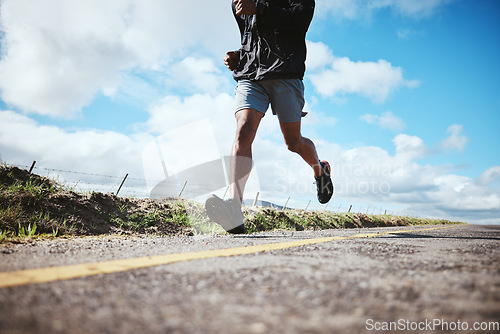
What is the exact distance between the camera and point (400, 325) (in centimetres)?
77

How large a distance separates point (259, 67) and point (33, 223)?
2885 millimetres

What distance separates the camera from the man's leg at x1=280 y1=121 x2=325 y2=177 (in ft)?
12.2

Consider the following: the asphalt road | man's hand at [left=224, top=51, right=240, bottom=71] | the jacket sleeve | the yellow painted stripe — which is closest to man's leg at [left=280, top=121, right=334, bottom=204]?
man's hand at [left=224, top=51, right=240, bottom=71]

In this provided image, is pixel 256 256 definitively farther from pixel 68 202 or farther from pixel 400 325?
pixel 68 202

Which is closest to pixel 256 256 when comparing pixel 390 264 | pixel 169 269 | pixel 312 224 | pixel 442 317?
pixel 169 269

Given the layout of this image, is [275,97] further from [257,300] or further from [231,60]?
[257,300]

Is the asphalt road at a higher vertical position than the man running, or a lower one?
lower

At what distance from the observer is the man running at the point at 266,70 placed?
337 centimetres

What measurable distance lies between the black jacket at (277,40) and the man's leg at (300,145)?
0.56 meters

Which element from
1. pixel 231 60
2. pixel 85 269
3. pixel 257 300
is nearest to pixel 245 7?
pixel 231 60

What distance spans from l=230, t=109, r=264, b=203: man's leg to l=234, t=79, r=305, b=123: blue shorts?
0.43ft

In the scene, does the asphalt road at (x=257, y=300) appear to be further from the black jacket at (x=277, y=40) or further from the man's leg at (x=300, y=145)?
the black jacket at (x=277, y=40)

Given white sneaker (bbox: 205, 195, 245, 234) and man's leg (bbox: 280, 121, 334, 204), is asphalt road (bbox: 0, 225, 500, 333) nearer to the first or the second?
white sneaker (bbox: 205, 195, 245, 234)

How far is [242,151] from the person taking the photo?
3340mm
